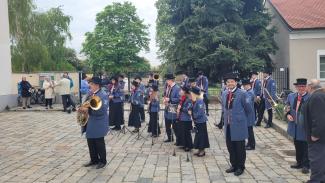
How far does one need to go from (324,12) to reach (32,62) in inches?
898

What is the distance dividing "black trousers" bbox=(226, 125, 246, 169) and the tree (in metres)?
39.5

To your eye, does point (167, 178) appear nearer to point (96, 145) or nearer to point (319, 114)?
point (96, 145)

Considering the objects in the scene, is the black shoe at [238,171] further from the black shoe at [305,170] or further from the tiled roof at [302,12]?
the tiled roof at [302,12]

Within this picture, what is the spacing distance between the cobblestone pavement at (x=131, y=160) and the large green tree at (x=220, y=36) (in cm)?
987

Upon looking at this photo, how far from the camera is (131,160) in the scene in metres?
9.82

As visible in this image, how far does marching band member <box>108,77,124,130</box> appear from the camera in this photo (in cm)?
1429

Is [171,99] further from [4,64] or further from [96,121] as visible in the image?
[4,64]

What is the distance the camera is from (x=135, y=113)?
45.6 ft

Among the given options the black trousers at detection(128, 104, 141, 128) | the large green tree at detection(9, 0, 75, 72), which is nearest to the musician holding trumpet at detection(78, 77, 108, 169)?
the black trousers at detection(128, 104, 141, 128)

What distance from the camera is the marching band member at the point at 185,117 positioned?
10719 millimetres

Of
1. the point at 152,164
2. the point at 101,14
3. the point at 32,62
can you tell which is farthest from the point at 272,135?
the point at 101,14

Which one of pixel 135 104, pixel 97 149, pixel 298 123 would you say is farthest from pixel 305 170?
pixel 135 104

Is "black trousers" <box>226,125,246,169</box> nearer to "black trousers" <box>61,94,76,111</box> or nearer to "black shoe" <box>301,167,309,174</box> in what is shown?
"black shoe" <box>301,167,309,174</box>

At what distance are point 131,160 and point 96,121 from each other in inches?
54.8
